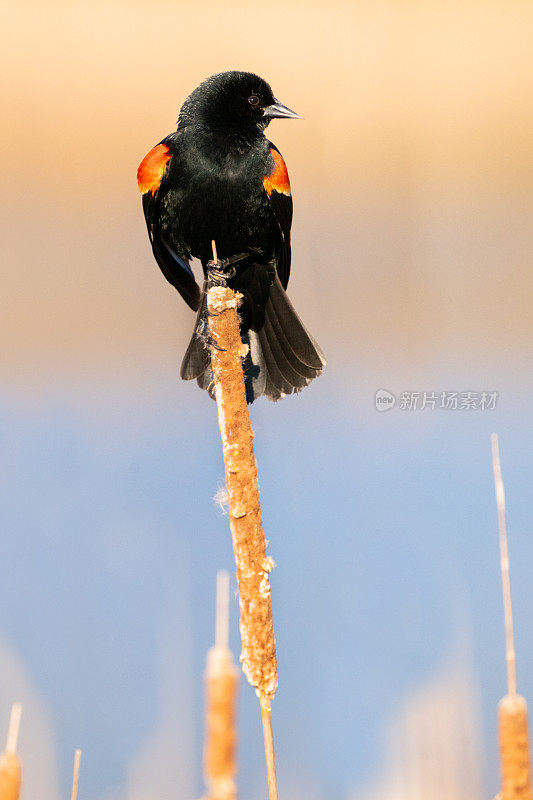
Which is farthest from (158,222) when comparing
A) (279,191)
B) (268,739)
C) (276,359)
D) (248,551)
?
(268,739)

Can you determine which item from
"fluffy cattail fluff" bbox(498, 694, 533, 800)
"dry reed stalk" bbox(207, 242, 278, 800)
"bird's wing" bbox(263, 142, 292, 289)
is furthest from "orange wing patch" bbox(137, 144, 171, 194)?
"fluffy cattail fluff" bbox(498, 694, 533, 800)

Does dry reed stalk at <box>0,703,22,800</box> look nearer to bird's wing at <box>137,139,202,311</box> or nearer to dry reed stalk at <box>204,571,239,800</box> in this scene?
dry reed stalk at <box>204,571,239,800</box>

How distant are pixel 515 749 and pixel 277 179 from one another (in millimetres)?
1008

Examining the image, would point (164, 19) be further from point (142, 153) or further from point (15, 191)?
point (15, 191)

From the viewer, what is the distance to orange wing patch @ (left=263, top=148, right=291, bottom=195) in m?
1.27

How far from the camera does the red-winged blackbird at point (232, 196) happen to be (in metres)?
1.28

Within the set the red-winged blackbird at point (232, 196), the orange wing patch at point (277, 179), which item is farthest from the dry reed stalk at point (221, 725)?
the orange wing patch at point (277, 179)

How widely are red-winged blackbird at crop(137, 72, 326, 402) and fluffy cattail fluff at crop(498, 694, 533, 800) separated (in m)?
0.80

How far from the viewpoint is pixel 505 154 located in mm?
Answer: 1541

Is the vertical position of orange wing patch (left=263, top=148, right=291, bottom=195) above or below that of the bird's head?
below

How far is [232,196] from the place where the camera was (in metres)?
1.28

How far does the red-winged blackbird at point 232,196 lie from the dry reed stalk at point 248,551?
43cm

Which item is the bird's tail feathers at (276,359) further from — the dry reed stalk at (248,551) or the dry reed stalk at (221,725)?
the dry reed stalk at (221,725)

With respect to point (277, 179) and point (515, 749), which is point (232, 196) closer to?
point (277, 179)
